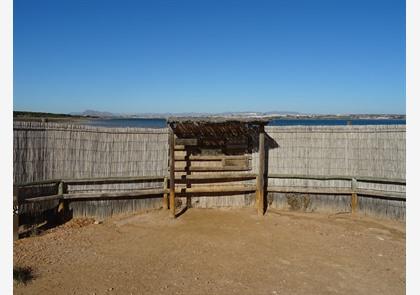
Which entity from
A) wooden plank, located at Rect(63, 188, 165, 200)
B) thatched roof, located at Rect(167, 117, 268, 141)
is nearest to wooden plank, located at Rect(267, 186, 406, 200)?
thatched roof, located at Rect(167, 117, 268, 141)

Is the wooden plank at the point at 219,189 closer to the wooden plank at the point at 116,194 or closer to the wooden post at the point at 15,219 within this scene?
the wooden plank at the point at 116,194

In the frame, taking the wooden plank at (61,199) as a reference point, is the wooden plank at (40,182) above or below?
above

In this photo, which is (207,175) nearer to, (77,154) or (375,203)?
(77,154)

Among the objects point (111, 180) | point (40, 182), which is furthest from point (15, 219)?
point (111, 180)

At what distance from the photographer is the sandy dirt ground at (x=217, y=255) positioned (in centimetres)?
553

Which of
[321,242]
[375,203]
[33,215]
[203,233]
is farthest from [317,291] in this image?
[33,215]

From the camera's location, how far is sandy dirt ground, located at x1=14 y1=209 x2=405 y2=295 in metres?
5.53

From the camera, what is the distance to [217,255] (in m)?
6.81

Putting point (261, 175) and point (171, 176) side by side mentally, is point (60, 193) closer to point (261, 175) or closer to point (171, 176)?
point (171, 176)

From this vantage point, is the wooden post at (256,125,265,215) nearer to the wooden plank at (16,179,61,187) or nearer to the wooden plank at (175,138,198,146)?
the wooden plank at (175,138,198,146)

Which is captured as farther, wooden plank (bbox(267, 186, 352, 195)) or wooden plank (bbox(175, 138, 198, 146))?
wooden plank (bbox(267, 186, 352, 195))

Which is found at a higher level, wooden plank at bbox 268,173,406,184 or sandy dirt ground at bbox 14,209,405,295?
wooden plank at bbox 268,173,406,184

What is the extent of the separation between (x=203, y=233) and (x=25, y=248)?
3.65m

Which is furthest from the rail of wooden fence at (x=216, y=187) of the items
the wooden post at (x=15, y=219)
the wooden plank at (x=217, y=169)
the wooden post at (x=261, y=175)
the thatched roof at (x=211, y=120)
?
the thatched roof at (x=211, y=120)
